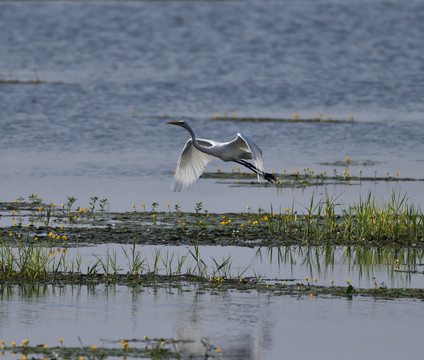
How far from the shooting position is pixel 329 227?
14445 mm

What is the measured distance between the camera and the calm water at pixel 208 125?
10547 millimetres

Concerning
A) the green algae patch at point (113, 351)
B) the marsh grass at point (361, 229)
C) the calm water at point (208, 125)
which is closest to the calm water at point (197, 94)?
the calm water at point (208, 125)

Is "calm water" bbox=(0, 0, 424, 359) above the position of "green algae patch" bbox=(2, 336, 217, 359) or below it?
above

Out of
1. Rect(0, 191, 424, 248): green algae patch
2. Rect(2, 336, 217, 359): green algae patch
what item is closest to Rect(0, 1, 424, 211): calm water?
Rect(0, 191, 424, 248): green algae patch

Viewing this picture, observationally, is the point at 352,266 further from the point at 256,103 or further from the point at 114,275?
the point at 256,103

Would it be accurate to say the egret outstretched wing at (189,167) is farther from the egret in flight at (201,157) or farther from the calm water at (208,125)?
the calm water at (208,125)

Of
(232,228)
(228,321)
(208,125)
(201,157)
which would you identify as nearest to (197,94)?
(208,125)

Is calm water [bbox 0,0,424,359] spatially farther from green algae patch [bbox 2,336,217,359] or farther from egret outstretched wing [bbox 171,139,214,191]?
egret outstretched wing [bbox 171,139,214,191]

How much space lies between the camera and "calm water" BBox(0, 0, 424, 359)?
1055cm

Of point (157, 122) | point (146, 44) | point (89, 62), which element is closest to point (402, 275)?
point (157, 122)

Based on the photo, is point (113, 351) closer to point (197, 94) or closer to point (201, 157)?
point (201, 157)

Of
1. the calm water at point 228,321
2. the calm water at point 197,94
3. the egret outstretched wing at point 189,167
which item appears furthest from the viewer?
the calm water at point 197,94

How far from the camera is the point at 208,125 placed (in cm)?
2738

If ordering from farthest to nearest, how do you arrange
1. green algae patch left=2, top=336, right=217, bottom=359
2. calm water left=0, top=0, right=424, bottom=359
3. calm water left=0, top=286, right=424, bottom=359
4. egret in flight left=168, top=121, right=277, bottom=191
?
egret in flight left=168, top=121, right=277, bottom=191 → calm water left=0, top=0, right=424, bottom=359 → calm water left=0, top=286, right=424, bottom=359 → green algae patch left=2, top=336, right=217, bottom=359
